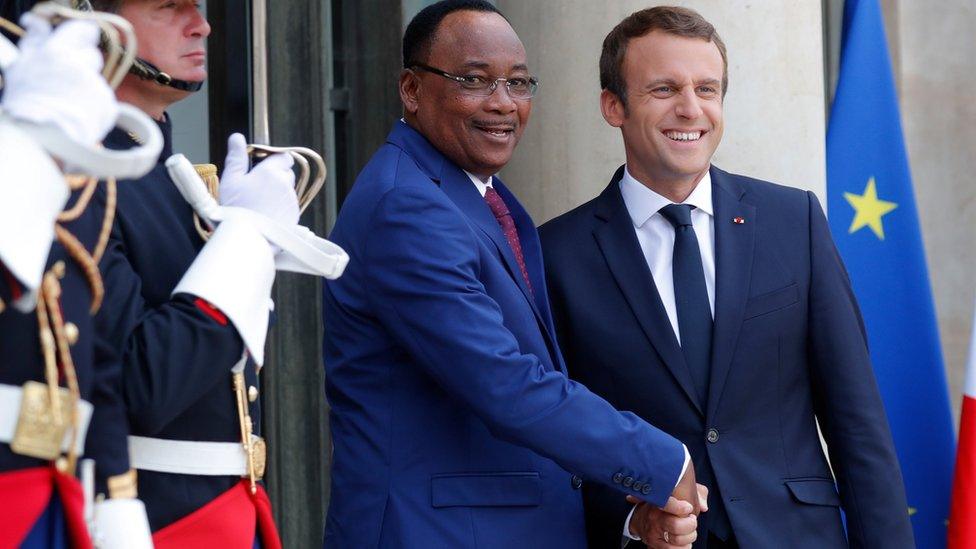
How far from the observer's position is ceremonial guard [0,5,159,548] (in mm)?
1987

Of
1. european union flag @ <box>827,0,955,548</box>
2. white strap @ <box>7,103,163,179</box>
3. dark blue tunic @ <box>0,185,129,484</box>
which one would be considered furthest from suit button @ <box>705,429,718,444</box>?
european union flag @ <box>827,0,955,548</box>

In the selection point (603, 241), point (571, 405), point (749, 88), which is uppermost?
point (749, 88)

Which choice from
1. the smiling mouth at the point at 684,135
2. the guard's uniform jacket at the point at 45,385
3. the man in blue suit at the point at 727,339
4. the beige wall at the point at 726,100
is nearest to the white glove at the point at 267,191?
the guard's uniform jacket at the point at 45,385

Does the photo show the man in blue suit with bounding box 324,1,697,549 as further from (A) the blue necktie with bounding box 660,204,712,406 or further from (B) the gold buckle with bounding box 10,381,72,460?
(B) the gold buckle with bounding box 10,381,72,460

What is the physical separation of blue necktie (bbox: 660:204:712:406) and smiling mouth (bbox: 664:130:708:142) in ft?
0.61

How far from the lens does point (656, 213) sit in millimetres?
3662

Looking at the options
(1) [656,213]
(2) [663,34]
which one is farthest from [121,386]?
(2) [663,34]

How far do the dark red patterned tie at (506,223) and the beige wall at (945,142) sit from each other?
3.83 metres

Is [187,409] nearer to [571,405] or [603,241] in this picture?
[571,405]

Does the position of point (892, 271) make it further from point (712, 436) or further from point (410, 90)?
point (410, 90)

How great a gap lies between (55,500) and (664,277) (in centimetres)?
180

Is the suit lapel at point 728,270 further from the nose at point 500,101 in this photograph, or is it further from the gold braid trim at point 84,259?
the gold braid trim at point 84,259

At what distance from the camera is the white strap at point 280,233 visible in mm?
2529

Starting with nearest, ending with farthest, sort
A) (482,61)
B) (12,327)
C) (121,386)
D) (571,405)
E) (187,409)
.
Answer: (12,327)
(121,386)
(187,409)
(571,405)
(482,61)
